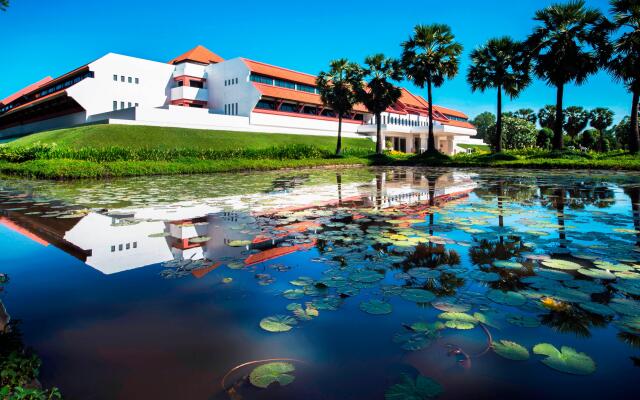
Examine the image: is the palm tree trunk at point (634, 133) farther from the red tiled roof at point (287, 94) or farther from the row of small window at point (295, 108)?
the row of small window at point (295, 108)

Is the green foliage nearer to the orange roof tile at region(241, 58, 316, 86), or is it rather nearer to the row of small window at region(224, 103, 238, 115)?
the orange roof tile at region(241, 58, 316, 86)

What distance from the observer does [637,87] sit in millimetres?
26062

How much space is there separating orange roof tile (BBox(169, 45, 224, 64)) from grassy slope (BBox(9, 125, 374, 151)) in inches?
668

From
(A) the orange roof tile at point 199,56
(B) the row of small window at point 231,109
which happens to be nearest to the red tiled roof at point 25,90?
(A) the orange roof tile at point 199,56

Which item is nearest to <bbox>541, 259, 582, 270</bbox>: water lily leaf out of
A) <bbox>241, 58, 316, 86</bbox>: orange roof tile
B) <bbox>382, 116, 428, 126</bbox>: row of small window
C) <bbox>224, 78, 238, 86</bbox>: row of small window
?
<bbox>241, 58, 316, 86</bbox>: orange roof tile

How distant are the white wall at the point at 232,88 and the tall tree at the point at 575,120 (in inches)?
3011

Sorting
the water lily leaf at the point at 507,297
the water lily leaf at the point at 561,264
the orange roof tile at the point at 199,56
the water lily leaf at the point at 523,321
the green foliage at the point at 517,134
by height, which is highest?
the orange roof tile at the point at 199,56

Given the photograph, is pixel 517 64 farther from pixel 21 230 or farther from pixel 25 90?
pixel 25 90

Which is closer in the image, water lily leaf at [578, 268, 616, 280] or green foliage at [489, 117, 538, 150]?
water lily leaf at [578, 268, 616, 280]

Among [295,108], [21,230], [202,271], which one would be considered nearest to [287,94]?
[295,108]

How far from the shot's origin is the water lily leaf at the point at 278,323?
267cm

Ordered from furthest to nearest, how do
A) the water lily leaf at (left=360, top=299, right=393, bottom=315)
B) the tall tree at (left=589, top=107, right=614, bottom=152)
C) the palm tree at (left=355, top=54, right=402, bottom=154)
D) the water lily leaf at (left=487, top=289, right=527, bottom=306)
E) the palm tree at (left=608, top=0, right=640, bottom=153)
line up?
1. the tall tree at (left=589, top=107, right=614, bottom=152)
2. the palm tree at (left=355, top=54, right=402, bottom=154)
3. the palm tree at (left=608, top=0, right=640, bottom=153)
4. the water lily leaf at (left=487, top=289, right=527, bottom=306)
5. the water lily leaf at (left=360, top=299, right=393, bottom=315)

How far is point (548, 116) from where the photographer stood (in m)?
84.3

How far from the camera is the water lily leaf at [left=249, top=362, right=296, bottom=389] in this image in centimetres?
207
